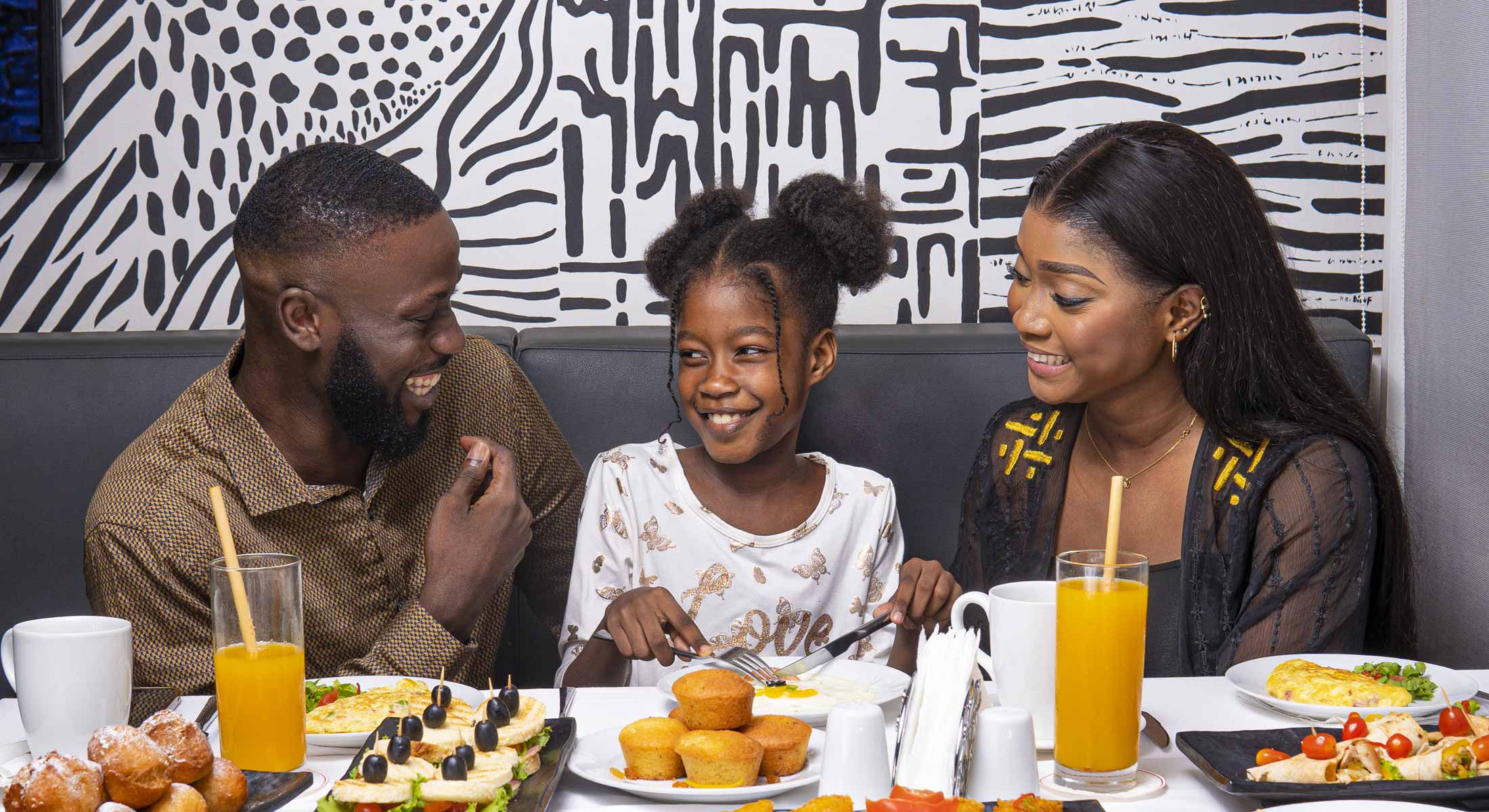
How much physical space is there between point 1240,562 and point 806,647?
68cm

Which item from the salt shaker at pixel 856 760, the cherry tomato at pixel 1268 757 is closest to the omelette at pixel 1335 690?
the cherry tomato at pixel 1268 757

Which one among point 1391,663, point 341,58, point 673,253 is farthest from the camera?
point 341,58

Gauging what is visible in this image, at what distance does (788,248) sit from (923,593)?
713 millimetres

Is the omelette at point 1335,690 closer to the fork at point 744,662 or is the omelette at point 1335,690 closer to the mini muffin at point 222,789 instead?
the fork at point 744,662

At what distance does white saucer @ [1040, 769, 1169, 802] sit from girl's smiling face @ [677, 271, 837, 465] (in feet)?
3.23

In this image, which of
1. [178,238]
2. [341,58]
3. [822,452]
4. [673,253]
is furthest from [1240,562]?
[178,238]

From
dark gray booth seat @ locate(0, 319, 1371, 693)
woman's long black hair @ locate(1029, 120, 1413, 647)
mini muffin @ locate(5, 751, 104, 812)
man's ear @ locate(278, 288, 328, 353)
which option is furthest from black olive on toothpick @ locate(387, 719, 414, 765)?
dark gray booth seat @ locate(0, 319, 1371, 693)

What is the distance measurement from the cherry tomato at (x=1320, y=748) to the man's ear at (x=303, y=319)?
1.52 m

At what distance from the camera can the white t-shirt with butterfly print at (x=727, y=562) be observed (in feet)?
7.14

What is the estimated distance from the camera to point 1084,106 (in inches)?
114

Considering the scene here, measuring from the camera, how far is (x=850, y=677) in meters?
1.62

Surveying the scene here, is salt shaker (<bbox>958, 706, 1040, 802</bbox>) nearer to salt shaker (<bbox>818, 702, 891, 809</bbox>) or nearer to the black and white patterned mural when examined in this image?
salt shaker (<bbox>818, 702, 891, 809</bbox>)

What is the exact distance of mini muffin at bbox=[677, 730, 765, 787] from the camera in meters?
1.21

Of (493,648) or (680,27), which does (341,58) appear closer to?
(680,27)
